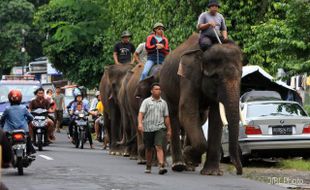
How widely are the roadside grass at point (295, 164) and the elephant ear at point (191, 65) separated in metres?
3.87

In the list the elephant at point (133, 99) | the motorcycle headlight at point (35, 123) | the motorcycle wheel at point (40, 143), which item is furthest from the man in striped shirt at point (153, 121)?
the motorcycle headlight at point (35, 123)

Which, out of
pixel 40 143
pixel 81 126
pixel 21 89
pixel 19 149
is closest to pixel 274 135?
pixel 19 149

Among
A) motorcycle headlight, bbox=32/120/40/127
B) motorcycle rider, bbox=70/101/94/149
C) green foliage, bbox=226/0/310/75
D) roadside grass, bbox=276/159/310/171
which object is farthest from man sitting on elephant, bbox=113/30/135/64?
roadside grass, bbox=276/159/310/171

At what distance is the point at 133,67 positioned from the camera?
25406 millimetres

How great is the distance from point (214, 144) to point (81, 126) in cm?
1085

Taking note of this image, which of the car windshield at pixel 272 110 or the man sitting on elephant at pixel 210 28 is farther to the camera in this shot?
the car windshield at pixel 272 110

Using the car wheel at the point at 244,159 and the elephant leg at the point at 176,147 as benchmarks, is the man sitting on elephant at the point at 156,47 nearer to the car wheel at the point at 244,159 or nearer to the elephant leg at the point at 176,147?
the elephant leg at the point at 176,147

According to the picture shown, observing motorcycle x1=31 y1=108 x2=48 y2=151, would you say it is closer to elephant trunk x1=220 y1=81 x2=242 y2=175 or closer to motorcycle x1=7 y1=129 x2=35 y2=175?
motorcycle x1=7 y1=129 x2=35 y2=175

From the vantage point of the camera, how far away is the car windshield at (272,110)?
20.7 metres

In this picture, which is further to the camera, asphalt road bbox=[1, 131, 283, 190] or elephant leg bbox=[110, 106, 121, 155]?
elephant leg bbox=[110, 106, 121, 155]

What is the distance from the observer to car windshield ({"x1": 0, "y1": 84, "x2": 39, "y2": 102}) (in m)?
32.4

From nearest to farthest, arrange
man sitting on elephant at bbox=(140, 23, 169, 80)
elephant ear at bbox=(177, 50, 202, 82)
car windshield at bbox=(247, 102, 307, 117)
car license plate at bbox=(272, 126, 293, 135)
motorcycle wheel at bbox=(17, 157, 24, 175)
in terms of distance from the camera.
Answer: motorcycle wheel at bbox=(17, 157, 24, 175), elephant ear at bbox=(177, 50, 202, 82), car license plate at bbox=(272, 126, 293, 135), car windshield at bbox=(247, 102, 307, 117), man sitting on elephant at bbox=(140, 23, 169, 80)

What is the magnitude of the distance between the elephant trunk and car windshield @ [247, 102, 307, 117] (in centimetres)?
376

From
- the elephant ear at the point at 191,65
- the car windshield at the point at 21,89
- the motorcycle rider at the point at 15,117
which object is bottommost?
the motorcycle rider at the point at 15,117
